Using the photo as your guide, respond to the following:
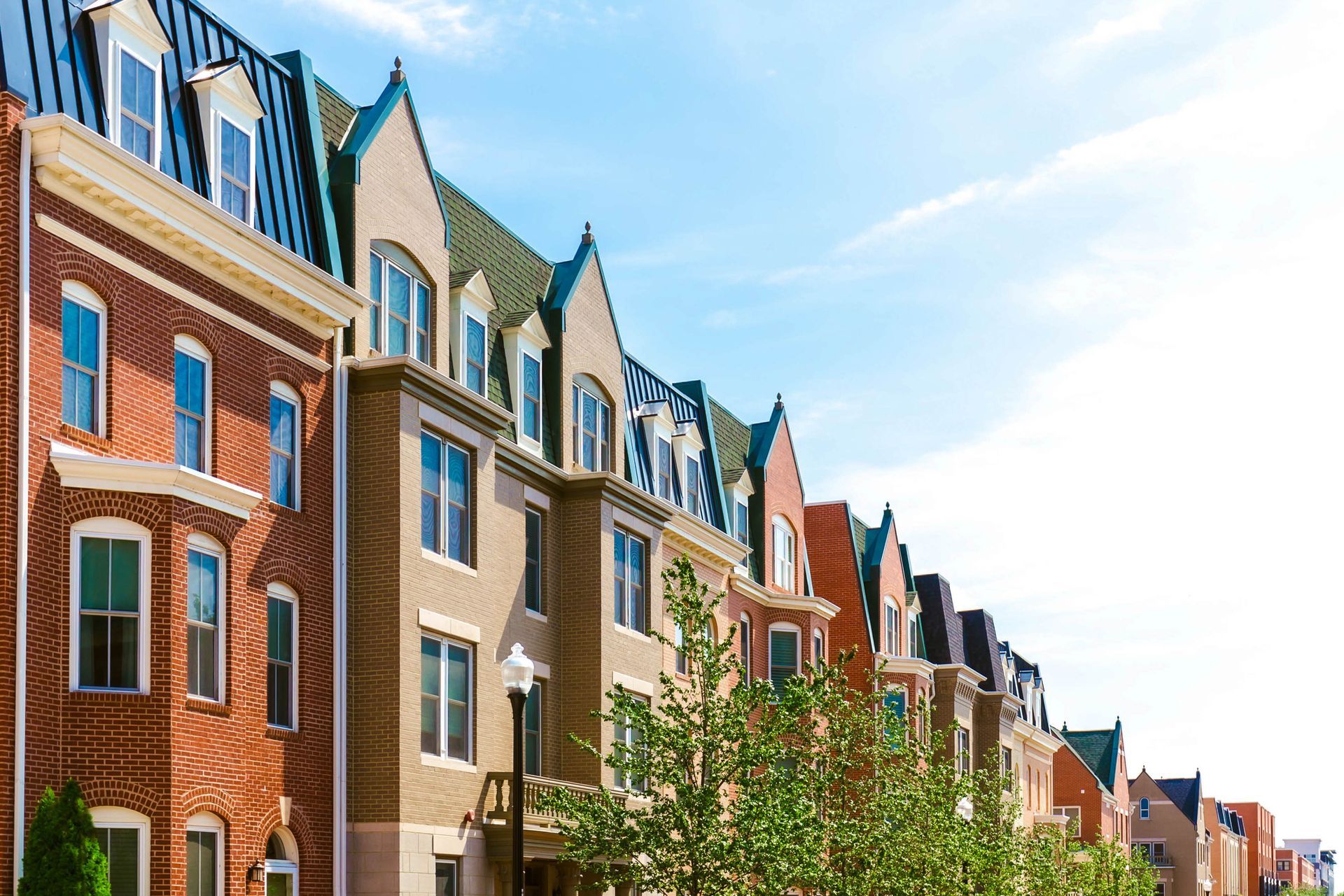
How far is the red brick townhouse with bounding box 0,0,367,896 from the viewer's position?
2092 centimetres

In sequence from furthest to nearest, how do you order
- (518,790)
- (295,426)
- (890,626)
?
(890,626)
(295,426)
(518,790)

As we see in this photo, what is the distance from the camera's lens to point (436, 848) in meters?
28.1

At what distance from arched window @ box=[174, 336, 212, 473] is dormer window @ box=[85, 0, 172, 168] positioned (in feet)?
8.77

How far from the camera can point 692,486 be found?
148 ft

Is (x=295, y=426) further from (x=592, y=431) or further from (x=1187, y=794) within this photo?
(x=1187, y=794)

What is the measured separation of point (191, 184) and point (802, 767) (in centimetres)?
1520

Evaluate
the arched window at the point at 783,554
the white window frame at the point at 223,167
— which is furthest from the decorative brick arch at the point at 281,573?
the arched window at the point at 783,554

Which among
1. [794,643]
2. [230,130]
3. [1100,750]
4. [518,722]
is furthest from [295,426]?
[1100,750]

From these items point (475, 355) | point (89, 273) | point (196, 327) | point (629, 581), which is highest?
point (475, 355)

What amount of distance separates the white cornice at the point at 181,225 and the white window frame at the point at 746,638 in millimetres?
21613

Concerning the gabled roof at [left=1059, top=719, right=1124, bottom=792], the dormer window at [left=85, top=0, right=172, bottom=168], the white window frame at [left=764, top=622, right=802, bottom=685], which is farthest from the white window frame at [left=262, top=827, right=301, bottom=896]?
the gabled roof at [left=1059, top=719, right=1124, bottom=792]

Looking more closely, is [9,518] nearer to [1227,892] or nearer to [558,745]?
[558,745]

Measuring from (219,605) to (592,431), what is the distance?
14882 mm

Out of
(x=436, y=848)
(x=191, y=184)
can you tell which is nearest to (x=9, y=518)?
(x=191, y=184)
